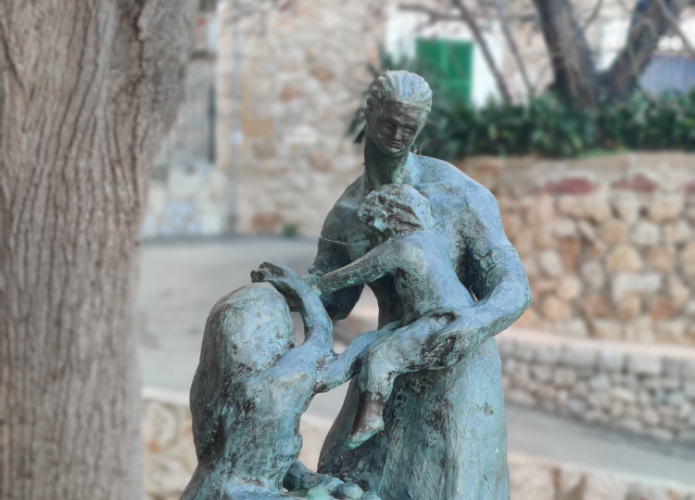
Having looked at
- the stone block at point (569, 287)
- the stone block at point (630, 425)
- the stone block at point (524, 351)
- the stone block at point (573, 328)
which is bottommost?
the stone block at point (630, 425)

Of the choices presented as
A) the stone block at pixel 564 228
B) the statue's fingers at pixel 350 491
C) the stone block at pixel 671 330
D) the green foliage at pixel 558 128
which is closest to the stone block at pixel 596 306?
the stone block at pixel 671 330

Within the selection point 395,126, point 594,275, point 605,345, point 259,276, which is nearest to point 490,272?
point 395,126

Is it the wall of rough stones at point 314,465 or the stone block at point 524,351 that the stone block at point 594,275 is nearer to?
the stone block at point 524,351

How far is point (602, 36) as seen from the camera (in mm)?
9586

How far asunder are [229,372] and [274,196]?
10512mm

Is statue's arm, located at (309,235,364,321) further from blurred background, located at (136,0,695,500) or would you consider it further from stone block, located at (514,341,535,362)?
stone block, located at (514,341,535,362)

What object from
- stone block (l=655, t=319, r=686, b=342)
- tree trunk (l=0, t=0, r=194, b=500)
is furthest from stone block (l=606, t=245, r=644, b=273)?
tree trunk (l=0, t=0, r=194, b=500)

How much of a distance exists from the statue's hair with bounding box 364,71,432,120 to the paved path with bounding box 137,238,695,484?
9.49 feet

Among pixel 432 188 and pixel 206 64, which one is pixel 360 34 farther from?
pixel 432 188

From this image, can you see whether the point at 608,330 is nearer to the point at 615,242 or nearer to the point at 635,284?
the point at 635,284

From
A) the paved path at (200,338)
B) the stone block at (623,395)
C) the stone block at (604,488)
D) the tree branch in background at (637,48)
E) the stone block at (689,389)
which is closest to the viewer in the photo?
the stone block at (604,488)

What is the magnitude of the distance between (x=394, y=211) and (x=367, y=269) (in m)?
A: 0.13

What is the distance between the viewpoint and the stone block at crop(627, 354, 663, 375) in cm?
602

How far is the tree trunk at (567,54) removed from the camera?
7156mm
